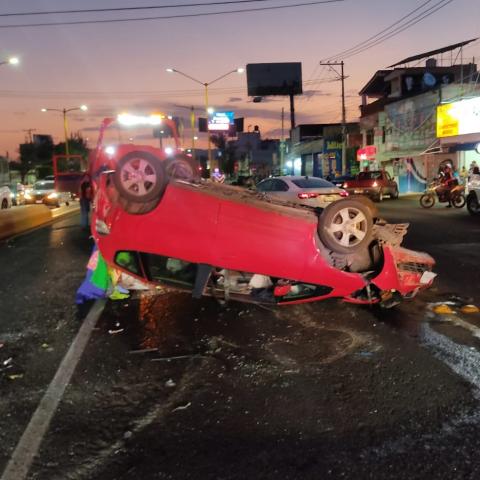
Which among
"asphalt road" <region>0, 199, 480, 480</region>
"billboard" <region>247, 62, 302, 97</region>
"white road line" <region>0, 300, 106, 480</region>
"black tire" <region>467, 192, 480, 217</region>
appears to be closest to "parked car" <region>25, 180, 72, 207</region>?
"black tire" <region>467, 192, 480, 217</region>

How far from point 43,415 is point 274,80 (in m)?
67.0

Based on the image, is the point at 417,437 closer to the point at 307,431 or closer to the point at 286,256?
the point at 307,431

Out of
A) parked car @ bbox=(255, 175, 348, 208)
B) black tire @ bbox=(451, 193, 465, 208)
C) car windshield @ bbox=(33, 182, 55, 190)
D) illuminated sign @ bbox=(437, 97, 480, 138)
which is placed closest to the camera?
parked car @ bbox=(255, 175, 348, 208)

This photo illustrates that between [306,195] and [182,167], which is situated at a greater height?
[182,167]

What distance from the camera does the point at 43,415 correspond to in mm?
3652

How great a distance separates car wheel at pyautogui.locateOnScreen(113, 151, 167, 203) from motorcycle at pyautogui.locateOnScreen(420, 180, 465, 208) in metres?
17.7

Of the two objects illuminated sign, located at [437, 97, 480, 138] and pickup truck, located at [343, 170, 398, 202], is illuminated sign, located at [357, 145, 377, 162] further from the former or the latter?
pickup truck, located at [343, 170, 398, 202]

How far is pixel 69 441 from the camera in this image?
329cm

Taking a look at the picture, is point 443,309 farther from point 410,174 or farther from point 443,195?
point 410,174

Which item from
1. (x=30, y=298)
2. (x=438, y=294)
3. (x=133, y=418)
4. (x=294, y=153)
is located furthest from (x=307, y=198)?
(x=294, y=153)

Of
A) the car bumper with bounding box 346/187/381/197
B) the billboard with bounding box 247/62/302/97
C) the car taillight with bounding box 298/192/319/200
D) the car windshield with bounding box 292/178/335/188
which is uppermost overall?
the billboard with bounding box 247/62/302/97

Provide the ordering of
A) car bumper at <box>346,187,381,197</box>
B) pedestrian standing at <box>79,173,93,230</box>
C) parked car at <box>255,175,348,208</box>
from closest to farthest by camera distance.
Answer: pedestrian standing at <box>79,173,93,230</box>
parked car at <box>255,175,348,208</box>
car bumper at <box>346,187,381,197</box>

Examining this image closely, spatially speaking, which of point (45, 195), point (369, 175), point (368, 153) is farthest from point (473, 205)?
point (368, 153)

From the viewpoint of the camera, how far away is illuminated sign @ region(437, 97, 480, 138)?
25422 millimetres
